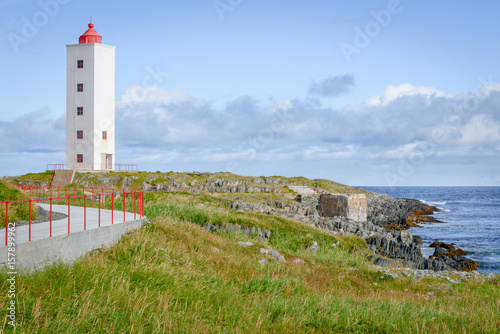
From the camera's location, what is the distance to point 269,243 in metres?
19.1

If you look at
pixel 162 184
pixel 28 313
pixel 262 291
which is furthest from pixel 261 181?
pixel 28 313

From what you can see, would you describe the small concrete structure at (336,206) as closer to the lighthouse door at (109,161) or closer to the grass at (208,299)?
the lighthouse door at (109,161)

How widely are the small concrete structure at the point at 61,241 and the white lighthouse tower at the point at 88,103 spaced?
122ft

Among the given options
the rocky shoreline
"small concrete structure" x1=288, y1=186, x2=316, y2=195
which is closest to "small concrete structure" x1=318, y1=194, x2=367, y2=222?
the rocky shoreline

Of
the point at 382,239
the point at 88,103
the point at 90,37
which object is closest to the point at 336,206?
the point at 382,239

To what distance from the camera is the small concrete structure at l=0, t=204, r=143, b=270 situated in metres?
8.98

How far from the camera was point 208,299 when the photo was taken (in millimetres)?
7820

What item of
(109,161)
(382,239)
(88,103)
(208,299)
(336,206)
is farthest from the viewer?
(109,161)

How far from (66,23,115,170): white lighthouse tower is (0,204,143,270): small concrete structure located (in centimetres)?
3714

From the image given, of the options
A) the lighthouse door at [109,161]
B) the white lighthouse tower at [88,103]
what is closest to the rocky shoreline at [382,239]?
the lighthouse door at [109,161]

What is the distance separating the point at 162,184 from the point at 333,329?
1554 inches

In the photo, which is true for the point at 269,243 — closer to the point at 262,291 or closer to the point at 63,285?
the point at 262,291

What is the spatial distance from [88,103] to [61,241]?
41.5 m

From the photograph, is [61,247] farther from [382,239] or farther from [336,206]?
[336,206]
